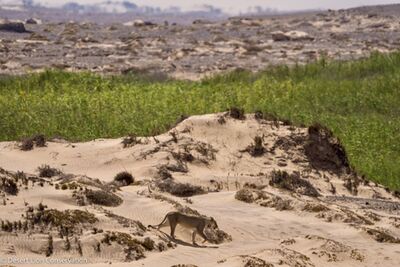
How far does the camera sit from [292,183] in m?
15.2

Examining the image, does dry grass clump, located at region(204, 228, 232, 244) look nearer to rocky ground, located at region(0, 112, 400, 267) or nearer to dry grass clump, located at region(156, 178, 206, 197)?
rocky ground, located at region(0, 112, 400, 267)

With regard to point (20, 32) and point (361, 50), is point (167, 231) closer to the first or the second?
point (361, 50)

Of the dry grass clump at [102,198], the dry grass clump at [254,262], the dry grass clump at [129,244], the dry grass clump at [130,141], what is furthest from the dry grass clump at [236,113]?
the dry grass clump at [254,262]

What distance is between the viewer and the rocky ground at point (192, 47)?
35.1 metres

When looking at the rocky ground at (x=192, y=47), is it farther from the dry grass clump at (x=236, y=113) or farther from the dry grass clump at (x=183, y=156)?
the dry grass clump at (x=183, y=156)

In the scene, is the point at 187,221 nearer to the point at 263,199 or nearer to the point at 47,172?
the point at 263,199

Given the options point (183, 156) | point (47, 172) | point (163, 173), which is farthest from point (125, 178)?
point (183, 156)

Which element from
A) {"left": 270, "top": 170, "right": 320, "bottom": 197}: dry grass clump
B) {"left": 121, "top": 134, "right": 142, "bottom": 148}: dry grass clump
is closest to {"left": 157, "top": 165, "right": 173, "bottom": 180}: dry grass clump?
{"left": 121, "top": 134, "right": 142, "bottom": 148}: dry grass clump

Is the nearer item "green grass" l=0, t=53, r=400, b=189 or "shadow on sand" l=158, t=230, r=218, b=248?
"shadow on sand" l=158, t=230, r=218, b=248

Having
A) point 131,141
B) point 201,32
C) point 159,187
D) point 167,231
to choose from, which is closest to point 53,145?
point 131,141

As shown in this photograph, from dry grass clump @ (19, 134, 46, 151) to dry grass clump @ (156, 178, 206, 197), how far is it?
3342 millimetres

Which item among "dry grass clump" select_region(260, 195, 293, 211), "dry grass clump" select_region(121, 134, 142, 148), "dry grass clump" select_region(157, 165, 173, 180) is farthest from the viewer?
"dry grass clump" select_region(121, 134, 142, 148)

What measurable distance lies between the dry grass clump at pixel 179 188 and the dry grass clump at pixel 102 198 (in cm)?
183

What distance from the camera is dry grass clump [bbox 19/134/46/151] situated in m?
16.4
